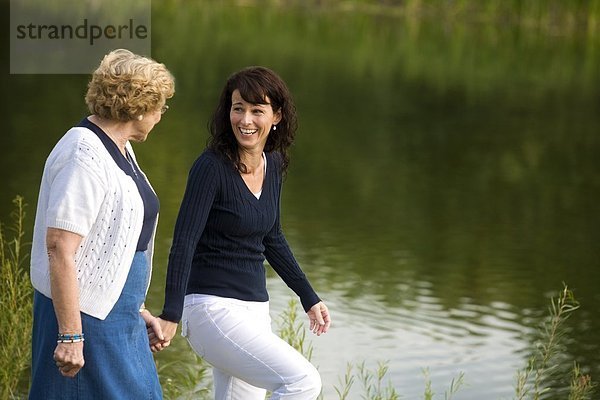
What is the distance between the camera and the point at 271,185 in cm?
402

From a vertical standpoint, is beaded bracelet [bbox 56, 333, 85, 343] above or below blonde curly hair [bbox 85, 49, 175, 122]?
below

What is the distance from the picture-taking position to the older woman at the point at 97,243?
3.24 meters

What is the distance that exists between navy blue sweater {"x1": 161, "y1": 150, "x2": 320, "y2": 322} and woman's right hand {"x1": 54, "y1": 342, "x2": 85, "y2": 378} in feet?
1.66

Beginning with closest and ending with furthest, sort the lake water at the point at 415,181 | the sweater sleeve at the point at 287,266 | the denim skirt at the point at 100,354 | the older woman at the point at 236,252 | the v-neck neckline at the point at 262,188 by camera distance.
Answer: the denim skirt at the point at 100,354 → the older woman at the point at 236,252 → the v-neck neckline at the point at 262,188 → the sweater sleeve at the point at 287,266 → the lake water at the point at 415,181

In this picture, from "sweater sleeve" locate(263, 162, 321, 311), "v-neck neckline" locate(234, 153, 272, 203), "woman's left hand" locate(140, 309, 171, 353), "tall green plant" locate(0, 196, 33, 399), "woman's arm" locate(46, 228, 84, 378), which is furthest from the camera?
"tall green plant" locate(0, 196, 33, 399)

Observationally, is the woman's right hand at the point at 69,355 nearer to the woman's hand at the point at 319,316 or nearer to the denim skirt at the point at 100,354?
the denim skirt at the point at 100,354

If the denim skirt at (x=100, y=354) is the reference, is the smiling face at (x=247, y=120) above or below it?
above

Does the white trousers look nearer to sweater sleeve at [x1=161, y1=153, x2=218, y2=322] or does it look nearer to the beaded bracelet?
sweater sleeve at [x1=161, y1=153, x2=218, y2=322]

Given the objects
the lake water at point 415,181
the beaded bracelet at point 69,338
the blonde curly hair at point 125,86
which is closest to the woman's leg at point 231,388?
the beaded bracelet at point 69,338

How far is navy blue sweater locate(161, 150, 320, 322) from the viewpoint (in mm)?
3773

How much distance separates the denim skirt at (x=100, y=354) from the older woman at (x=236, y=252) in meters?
0.24

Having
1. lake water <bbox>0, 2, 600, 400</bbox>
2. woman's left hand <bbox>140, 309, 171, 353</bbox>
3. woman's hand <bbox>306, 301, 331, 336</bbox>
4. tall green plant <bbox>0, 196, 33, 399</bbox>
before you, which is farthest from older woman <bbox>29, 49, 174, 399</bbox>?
lake water <bbox>0, 2, 600, 400</bbox>

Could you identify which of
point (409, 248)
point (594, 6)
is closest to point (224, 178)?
point (409, 248)

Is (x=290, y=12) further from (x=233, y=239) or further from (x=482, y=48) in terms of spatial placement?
(x=233, y=239)
